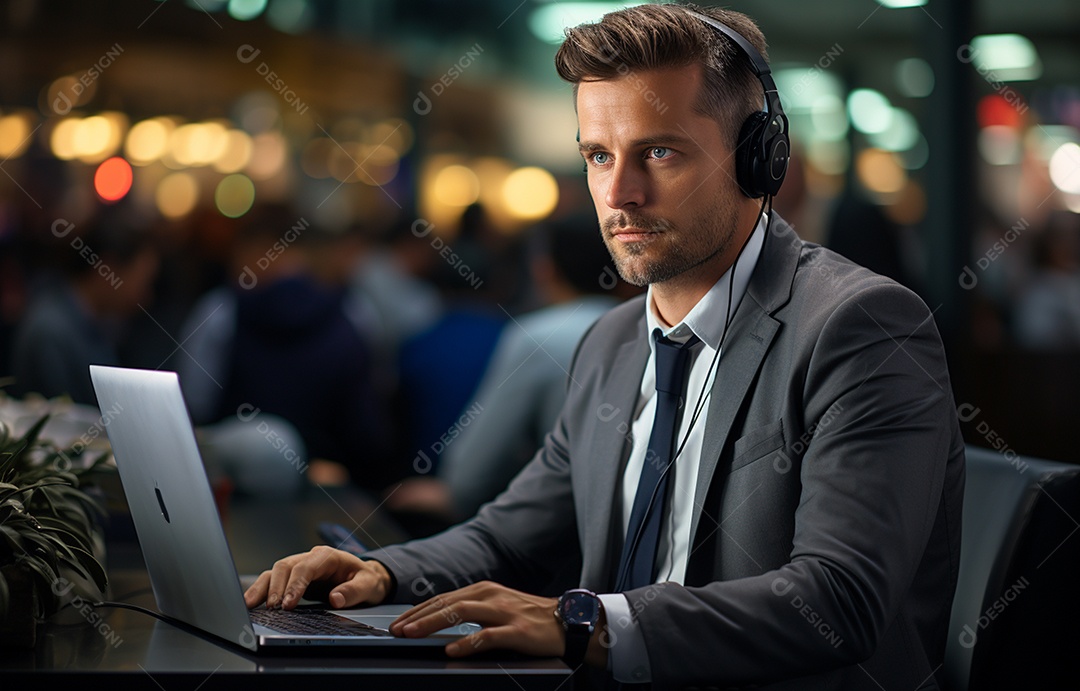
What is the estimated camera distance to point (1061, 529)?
1245mm

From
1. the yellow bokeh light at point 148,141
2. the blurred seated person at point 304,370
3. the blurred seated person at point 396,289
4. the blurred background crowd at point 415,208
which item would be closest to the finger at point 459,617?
the blurred background crowd at point 415,208

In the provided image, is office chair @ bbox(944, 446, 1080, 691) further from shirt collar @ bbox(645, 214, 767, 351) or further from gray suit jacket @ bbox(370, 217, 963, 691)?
shirt collar @ bbox(645, 214, 767, 351)

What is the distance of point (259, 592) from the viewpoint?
1204 mm

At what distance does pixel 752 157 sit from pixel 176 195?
6662 millimetres

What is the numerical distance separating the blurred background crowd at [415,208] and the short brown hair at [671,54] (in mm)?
1333

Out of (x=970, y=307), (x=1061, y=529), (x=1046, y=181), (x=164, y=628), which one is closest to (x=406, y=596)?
(x=164, y=628)

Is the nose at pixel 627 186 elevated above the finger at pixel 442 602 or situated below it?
above

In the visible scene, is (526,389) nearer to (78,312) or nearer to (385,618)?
(385,618)

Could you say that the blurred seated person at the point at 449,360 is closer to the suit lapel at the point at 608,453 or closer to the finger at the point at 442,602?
the suit lapel at the point at 608,453

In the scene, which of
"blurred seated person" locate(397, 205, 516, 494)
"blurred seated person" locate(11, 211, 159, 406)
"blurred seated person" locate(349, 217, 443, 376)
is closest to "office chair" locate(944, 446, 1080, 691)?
"blurred seated person" locate(397, 205, 516, 494)

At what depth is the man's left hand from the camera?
38.4 inches

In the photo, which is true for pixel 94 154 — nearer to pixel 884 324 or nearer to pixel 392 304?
pixel 392 304

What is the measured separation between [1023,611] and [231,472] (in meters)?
1.86

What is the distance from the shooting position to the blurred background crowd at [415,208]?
3.49 m
